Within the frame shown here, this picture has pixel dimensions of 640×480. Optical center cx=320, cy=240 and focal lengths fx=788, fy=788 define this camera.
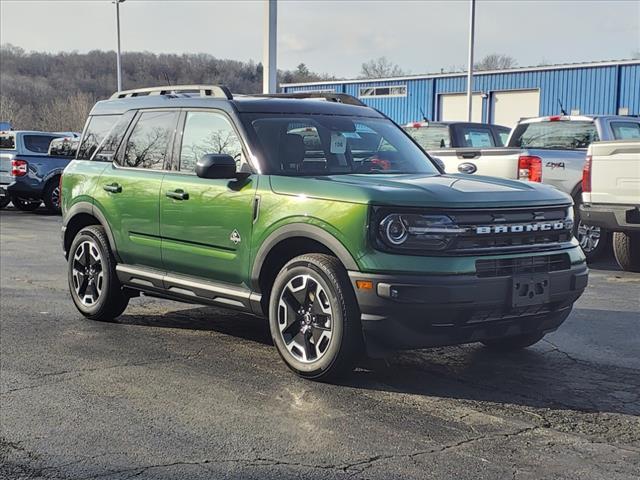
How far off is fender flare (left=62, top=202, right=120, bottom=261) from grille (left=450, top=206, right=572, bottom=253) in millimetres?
3253

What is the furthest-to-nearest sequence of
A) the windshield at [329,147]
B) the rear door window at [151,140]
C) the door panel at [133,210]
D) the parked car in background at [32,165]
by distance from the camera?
the parked car in background at [32,165] → the rear door window at [151,140] → the door panel at [133,210] → the windshield at [329,147]

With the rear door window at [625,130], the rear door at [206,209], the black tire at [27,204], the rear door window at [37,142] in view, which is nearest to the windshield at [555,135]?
the rear door window at [625,130]

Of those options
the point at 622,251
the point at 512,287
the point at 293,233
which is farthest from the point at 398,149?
the point at 622,251

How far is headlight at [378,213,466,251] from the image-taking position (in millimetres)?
4582

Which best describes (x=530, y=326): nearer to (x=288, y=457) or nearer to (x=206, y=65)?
(x=288, y=457)

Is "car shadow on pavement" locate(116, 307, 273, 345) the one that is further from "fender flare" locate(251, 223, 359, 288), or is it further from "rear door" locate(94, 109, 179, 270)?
"fender flare" locate(251, 223, 359, 288)

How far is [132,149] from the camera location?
21.8 feet

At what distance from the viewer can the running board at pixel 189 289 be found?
546cm

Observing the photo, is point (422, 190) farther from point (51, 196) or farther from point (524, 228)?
point (51, 196)

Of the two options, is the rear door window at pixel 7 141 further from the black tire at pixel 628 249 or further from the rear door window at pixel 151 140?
the black tire at pixel 628 249

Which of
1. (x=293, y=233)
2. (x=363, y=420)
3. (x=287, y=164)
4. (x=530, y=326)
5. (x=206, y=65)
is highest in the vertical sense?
(x=206, y=65)

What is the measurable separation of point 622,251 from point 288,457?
7.30 metres

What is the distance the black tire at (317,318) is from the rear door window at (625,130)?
817cm

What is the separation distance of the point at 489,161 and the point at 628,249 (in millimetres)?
2259
